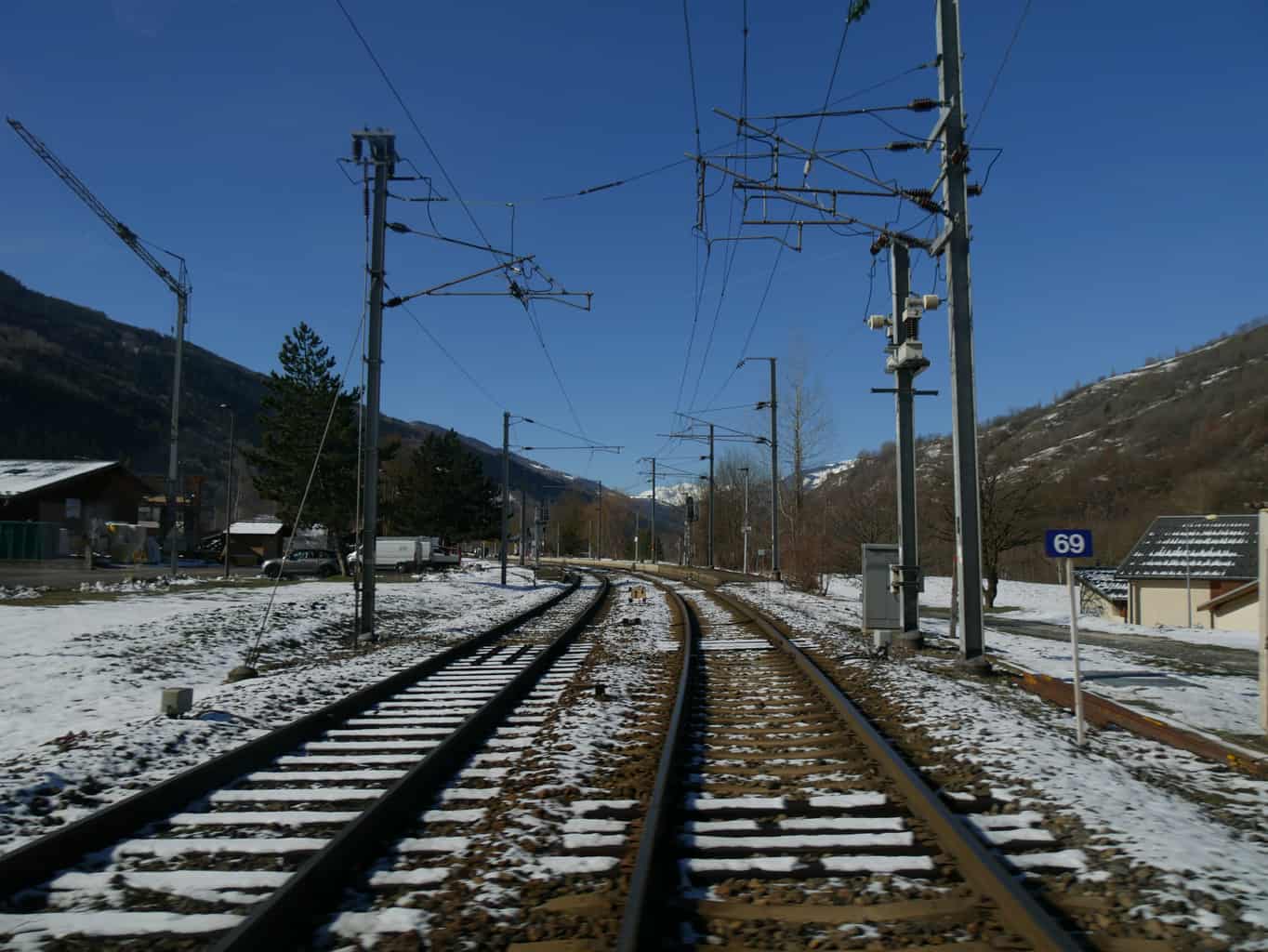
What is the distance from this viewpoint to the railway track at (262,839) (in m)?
4.20

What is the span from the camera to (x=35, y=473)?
201 ft

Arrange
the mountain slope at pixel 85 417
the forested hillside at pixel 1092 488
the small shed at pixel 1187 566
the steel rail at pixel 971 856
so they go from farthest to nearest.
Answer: the mountain slope at pixel 85 417 < the small shed at pixel 1187 566 < the forested hillside at pixel 1092 488 < the steel rail at pixel 971 856

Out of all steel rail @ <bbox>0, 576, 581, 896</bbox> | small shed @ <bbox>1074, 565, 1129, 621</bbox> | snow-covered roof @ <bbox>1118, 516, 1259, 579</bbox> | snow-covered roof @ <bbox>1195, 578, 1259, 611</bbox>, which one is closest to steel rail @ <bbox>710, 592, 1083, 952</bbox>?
steel rail @ <bbox>0, 576, 581, 896</bbox>

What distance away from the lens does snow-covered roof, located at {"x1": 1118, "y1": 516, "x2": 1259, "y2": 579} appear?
48469mm

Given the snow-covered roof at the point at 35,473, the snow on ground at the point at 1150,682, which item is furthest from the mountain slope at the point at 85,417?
the snow on ground at the point at 1150,682

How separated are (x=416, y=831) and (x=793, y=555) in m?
35.3

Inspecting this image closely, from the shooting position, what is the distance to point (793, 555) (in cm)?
3981

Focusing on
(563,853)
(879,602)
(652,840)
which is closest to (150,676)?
(563,853)

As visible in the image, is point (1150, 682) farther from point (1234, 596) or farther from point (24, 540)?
point (24, 540)

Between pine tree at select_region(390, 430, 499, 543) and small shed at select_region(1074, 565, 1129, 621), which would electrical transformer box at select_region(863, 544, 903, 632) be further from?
pine tree at select_region(390, 430, 499, 543)

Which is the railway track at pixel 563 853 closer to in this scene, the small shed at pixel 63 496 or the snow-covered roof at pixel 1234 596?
the snow-covered roof at pixel 1234 596

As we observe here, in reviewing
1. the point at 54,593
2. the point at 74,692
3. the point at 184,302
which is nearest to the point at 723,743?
the point at 74,692

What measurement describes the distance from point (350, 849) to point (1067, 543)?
7121 mm

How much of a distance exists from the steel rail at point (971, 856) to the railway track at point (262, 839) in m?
2.89
